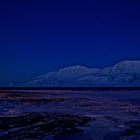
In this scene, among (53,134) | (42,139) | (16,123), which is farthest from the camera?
(16,123)

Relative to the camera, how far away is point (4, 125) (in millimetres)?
16375

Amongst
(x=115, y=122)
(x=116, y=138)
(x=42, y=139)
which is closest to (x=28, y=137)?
(x=42, y=139)

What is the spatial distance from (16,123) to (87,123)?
13.3ft

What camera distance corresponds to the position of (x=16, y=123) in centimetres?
1717

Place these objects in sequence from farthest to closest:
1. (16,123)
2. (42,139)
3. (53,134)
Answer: (16,123) → (53,134) → (42,139)

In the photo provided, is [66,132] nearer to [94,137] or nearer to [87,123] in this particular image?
[94,137]

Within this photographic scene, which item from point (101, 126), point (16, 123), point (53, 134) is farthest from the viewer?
point (16, 123)

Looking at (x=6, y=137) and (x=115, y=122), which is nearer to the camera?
(x=6, y=137)

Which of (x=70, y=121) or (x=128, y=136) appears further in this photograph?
(x=70, y=121)

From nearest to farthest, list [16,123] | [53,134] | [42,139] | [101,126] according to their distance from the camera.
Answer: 1. [42,139]
2. [53,134]
3. [101,126]
4. [16,123]

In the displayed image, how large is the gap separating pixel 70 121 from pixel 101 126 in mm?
2655

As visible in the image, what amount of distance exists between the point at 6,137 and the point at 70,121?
6069mm

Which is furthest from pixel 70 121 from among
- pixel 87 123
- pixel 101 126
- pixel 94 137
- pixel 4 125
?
pixel 94 137

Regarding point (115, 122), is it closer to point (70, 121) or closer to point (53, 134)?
point (70, 121)
